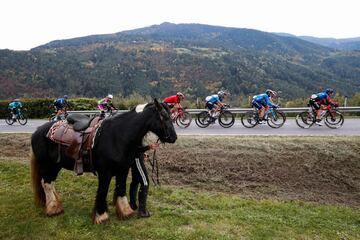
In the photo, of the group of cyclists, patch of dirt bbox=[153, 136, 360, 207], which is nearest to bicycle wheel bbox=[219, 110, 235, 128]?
the group of cyclists

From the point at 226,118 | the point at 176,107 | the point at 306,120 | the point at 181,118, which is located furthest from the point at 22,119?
the point at 306,120

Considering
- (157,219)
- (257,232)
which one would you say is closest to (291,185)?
(257,232)

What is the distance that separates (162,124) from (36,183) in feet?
9.66

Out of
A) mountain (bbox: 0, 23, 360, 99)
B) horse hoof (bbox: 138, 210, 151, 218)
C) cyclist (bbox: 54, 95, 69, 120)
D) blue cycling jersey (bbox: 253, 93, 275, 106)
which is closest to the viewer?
horse hoof (bbox: 138, 210, 151, 218)

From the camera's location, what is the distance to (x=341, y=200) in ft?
26.9

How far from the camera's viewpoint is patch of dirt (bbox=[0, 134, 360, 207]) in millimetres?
8672

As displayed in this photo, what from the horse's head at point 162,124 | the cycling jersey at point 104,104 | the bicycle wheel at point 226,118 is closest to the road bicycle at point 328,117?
the bicycle wheel at point 226,118

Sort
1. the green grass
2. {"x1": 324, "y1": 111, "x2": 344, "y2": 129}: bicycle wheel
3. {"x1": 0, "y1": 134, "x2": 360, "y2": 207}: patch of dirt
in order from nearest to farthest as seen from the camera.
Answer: the green grass
{"x1": 0, "y1": 134, "x2": 360, "y2": 207}: patch of dirt
{"x1": 324, "y1": 111, "x2": 344, "y2": 129}: bicycle wheel

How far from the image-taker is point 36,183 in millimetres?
6234

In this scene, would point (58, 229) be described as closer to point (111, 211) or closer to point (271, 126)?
point (111, 211)

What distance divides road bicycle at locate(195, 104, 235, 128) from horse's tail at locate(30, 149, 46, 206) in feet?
37.1

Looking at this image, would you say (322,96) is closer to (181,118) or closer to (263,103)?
(263,103)

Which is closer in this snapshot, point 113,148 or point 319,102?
point 113,148

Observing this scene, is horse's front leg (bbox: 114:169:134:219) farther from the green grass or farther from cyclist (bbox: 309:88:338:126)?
cyclist (bbox: 309:88:338:126)
